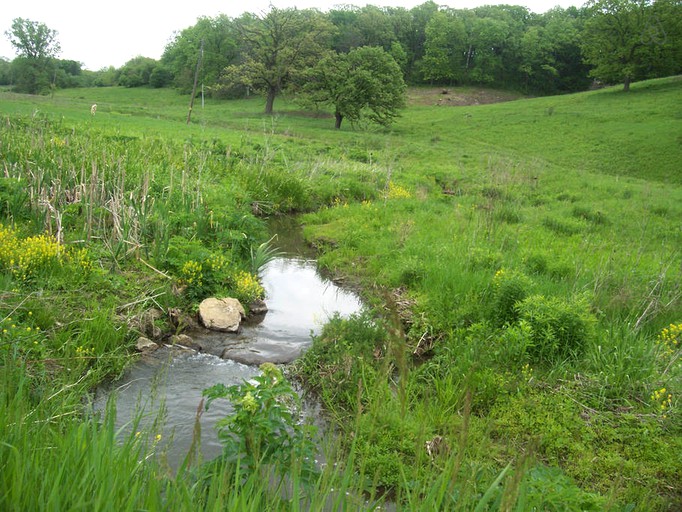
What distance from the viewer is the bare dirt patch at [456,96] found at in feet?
203

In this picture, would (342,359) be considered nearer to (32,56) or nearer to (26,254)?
(26,254)

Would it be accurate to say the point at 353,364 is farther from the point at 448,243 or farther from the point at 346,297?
the point at 448,243

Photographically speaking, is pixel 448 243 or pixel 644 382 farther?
pixel 448 243

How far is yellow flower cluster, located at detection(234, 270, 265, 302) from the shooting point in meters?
8.05

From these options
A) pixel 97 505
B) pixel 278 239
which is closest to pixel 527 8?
pixel 278 239

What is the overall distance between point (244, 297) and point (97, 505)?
642 centimetres

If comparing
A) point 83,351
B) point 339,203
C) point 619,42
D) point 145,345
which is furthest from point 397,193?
point 619,42

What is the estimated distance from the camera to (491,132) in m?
37.8

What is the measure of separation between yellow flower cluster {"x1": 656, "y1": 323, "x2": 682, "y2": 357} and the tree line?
123 feet

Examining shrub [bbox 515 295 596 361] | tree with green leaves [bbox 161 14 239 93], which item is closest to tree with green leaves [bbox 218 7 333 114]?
tree with green leaves [bbox 161 14 239 93]

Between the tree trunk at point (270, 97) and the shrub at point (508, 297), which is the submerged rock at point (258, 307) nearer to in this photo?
the shrub at point (508, 297)

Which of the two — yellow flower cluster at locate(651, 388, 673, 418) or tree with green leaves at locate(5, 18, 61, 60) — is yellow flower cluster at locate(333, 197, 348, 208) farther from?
tree with green leaves at locate(5, 18, 61, 60)

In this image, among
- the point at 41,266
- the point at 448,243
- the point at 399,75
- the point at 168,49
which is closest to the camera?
the point at 41,266

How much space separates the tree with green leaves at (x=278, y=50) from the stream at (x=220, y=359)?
38784 mm
